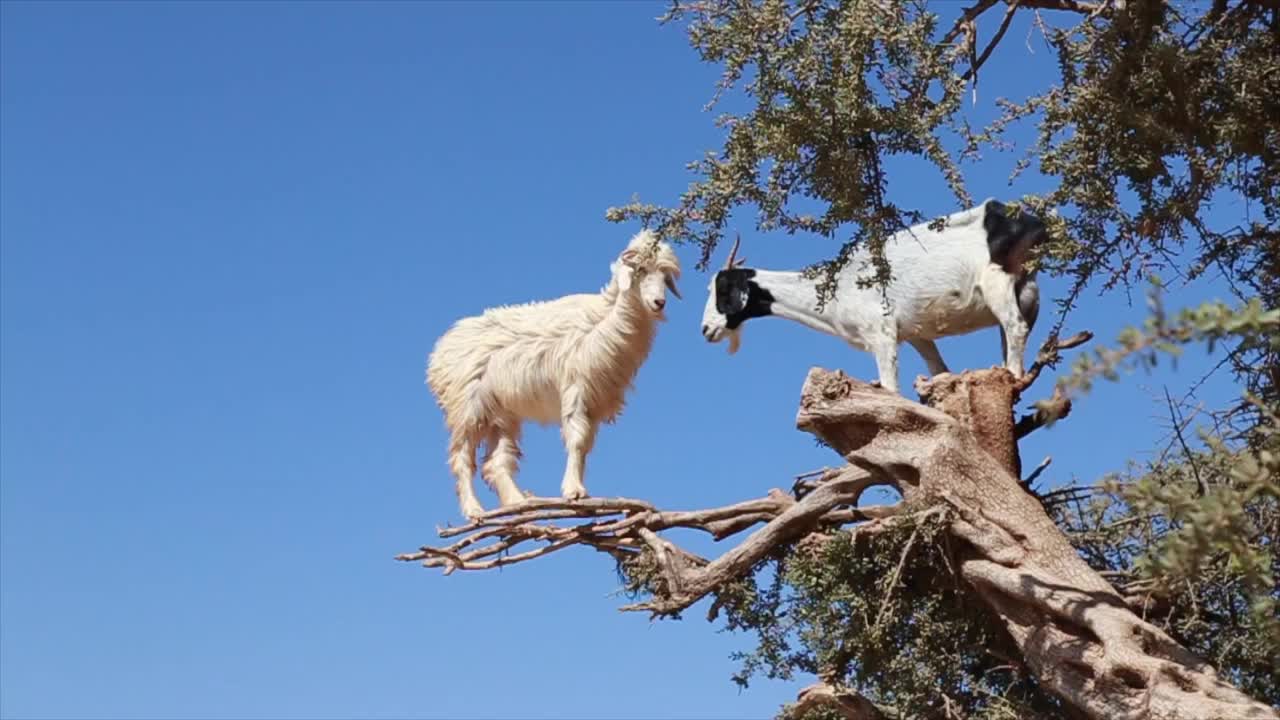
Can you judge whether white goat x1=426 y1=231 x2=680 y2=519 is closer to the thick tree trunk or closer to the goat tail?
the thick tree trunk

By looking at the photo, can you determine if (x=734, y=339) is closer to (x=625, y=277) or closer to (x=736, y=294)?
(x=736, y=294)

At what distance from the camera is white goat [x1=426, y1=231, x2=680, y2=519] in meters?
11.2

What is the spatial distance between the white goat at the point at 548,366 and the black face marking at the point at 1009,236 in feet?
6.65

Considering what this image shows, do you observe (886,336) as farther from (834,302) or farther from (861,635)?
(861,635)

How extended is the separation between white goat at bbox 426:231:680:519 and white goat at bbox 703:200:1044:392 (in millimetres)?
656

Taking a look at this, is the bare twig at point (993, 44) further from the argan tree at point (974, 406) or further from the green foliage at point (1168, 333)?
the green foliage at point (1168, 333)

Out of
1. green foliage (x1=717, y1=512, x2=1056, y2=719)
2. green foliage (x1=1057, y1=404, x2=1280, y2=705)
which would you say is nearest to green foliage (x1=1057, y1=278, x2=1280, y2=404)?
green foliage (x1=1057, y1=404, x2=1280, y2=705)

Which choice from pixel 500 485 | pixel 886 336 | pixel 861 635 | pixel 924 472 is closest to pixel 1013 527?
pixel 924 472

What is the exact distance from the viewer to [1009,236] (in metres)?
10.6

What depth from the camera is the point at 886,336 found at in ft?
35.8

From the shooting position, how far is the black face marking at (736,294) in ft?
37.9

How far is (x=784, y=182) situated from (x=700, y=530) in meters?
2.48

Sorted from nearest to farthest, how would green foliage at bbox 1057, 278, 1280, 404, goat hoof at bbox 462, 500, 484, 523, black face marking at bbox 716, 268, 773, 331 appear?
1. green foliage at bbox 1057, 278, 1280, 404
2. goat hoof at bbox 462, 500, 484, 523
3. black face marking at bbox 716, 268, 773, 331

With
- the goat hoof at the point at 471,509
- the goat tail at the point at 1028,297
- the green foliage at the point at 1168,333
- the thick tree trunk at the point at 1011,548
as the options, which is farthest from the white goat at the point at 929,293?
the green foliage at the point at 1168,333
